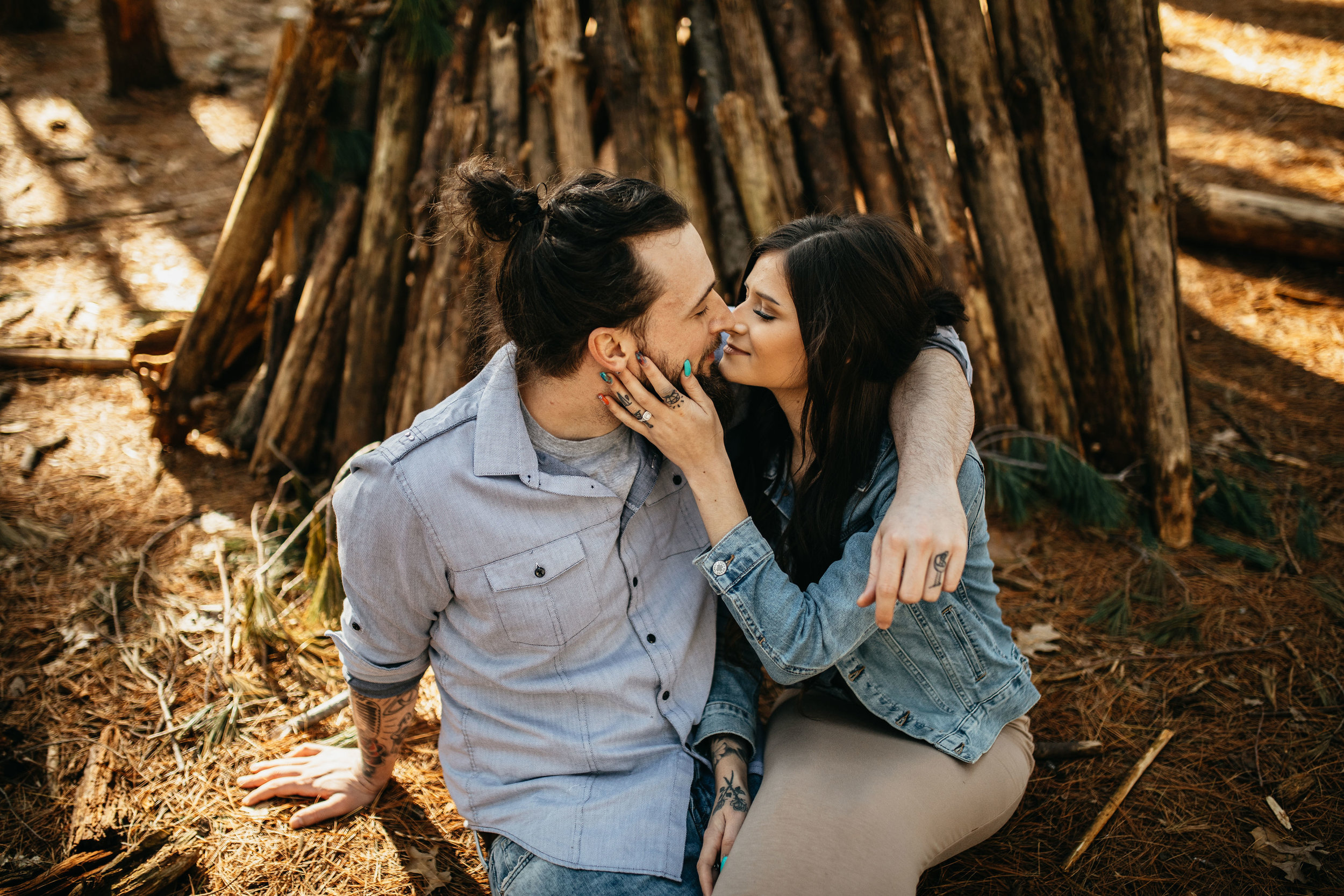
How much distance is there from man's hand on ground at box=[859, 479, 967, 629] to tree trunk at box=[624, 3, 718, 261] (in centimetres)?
229

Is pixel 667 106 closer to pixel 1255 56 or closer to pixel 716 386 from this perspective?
pixel 716 386

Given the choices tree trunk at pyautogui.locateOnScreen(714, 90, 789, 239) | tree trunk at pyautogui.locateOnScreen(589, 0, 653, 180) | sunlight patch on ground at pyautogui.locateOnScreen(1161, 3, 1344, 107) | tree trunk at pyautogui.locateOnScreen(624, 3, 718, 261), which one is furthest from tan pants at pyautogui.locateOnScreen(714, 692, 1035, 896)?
sunlight patch on ground at pyautogui.locateOnScreen(1161, 3, 1344, 107)

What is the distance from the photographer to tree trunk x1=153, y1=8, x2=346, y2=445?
394 cm

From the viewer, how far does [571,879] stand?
2.01m

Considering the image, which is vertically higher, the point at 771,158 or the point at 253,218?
the point at 253,218

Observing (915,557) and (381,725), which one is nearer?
(915,557)

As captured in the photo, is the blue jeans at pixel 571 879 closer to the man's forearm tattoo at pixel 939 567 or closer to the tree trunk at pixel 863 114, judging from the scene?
the man's forearm tattoo at pixel 939 567

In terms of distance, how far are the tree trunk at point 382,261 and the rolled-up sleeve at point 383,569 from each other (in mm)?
1996

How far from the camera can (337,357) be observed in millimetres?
4090

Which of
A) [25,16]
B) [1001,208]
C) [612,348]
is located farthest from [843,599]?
[25,16]

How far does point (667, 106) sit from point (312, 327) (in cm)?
210

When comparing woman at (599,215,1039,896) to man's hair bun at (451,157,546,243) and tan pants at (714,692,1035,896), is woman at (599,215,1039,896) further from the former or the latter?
man's hair bun at (451,157,546,243)

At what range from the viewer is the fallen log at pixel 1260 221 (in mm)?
5230

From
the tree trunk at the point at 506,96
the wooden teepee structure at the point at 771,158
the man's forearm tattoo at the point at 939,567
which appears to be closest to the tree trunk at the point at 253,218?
the wooden teepee structure at the point at 771,158
